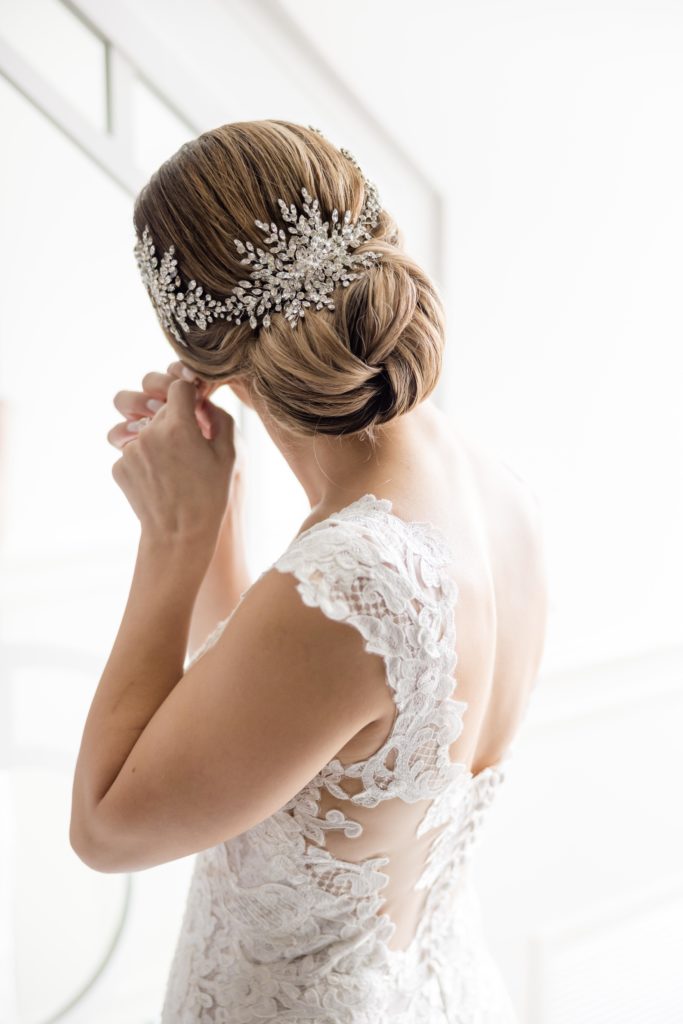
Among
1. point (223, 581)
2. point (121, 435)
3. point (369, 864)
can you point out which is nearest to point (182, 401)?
point (121, 435)

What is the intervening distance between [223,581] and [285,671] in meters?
0.50

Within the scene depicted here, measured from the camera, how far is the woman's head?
2.60ft

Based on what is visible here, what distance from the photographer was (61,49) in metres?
1.34

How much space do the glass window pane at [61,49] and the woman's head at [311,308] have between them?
2.14 feet

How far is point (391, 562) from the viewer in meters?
0.73

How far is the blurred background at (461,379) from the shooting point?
1417 mm

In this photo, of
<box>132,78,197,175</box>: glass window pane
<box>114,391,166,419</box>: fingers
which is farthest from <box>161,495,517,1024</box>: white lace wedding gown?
<box>132,78,197,175</box>: glass window pane

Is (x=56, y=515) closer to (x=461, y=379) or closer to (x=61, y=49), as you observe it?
(x=61, y=49)

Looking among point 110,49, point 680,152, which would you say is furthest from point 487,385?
point 110,49

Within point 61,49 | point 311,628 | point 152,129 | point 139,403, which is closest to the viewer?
point 311,628

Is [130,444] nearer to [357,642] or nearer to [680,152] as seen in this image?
[357,642]

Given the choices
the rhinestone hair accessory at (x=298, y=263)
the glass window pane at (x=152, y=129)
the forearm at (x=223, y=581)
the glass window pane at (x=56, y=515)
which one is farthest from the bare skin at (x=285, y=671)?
the glass window pane at (x=152, y=129)

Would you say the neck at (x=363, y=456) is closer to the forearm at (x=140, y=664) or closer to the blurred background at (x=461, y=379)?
the forearm at (x=140, y=664)

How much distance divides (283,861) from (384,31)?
1415mm
